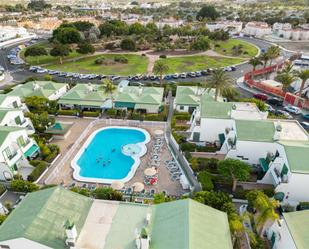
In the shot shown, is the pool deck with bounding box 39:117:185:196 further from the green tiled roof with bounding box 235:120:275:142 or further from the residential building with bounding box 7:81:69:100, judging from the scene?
the residential building with bounding box 7:81:69:100

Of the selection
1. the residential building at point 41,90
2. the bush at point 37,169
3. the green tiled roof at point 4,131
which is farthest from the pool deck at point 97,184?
the residential building at point 41,90

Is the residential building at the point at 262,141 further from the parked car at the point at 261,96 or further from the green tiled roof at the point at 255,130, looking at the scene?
the parked car at the point at 261,96

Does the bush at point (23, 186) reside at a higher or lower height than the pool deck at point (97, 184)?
higher

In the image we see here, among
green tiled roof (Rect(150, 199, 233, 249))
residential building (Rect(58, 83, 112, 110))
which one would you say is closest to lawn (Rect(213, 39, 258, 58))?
residential building (Rect(58, 83, 112, 110))

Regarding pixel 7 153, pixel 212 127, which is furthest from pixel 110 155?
pixel 212 127

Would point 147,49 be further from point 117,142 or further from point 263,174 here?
point 263,174

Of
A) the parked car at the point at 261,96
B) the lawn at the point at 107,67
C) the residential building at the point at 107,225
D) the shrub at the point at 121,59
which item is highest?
the residential building at the point at 107,225
